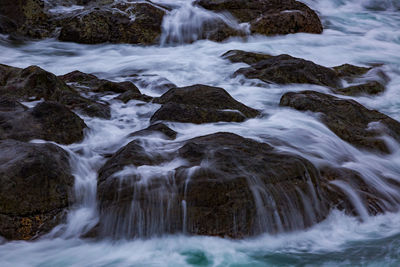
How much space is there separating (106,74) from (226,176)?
527 cm

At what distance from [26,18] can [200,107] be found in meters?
7.55

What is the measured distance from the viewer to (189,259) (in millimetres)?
3820

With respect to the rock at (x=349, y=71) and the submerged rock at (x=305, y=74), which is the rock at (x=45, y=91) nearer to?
the submerged rock at (x=305, y=74)

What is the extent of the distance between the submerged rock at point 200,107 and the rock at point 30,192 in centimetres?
187

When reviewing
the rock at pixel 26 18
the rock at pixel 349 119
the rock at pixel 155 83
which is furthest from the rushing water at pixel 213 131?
the rock at pixel 26 18

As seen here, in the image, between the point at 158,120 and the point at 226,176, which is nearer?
the point at 226,176

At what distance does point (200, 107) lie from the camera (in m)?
6.09

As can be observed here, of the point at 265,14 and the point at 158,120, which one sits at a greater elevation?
the point at 265,14

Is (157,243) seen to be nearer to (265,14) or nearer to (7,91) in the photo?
(7,91)

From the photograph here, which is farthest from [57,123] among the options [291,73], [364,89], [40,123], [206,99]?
[364,89]

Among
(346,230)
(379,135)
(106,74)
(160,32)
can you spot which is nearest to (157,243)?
(346,230)

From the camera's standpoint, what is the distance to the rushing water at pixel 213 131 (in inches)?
152

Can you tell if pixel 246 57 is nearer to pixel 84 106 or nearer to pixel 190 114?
pixel 190 114

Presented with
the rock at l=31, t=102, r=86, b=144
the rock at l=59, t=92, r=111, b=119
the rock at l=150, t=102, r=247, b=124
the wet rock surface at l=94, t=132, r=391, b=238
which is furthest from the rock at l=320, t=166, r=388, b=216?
the rock at l=59, t=92, r=111, b=119
